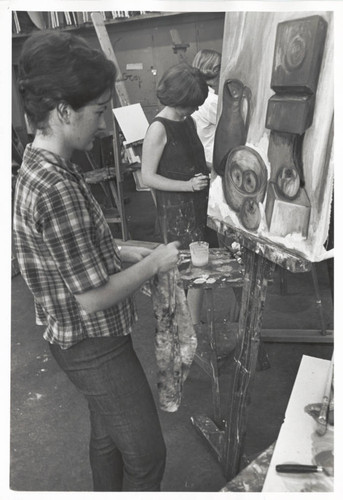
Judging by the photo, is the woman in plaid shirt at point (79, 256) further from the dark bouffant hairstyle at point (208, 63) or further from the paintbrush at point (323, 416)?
the dark bouffant hairstyle at point (208, 63)

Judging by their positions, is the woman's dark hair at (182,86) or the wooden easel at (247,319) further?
the woman's dark hair at (182,86)

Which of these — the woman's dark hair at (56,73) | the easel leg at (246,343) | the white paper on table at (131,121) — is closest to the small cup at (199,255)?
the easel leg at (246,343)

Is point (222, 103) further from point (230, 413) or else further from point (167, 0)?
point (230, 413)

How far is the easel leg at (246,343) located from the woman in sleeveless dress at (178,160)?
0.72 metres

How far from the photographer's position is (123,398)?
1000 millimetres

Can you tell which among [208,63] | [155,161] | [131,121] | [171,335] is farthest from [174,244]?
[131,121]

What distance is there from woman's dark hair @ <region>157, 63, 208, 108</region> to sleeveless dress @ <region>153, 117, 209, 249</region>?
0.29ft

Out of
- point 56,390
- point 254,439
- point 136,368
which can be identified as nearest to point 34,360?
point 56,390

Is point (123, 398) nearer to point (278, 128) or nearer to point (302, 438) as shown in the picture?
point (302, 438)

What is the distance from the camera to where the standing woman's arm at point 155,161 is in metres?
1.73

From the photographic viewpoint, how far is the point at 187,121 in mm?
1800

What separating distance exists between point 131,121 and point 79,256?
5.86 ft

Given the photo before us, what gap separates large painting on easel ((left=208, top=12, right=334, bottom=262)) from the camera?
2.95 ft

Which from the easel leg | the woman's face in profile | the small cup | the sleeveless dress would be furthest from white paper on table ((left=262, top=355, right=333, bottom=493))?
the sleeveless dress
